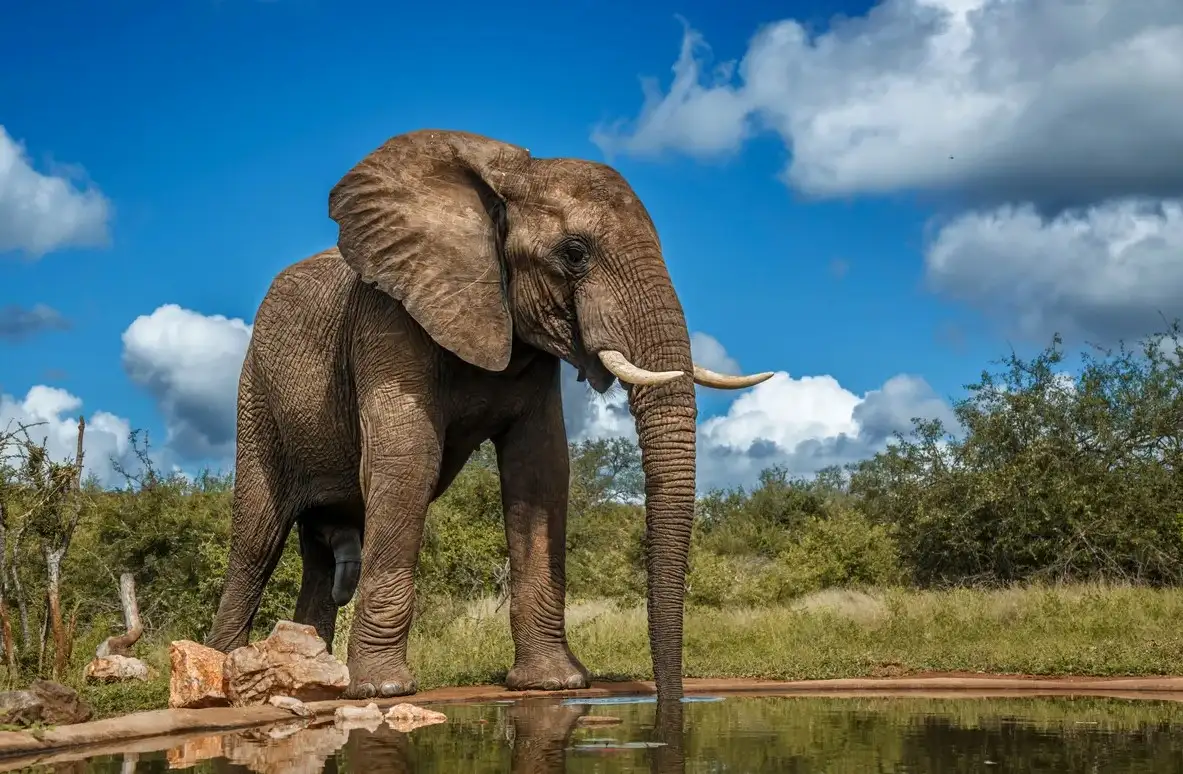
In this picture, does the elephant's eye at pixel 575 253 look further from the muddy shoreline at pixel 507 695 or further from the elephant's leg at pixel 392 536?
the muddy shoreline at pixel 507 695

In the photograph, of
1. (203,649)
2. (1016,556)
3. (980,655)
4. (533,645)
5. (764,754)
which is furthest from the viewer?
(1016,556)

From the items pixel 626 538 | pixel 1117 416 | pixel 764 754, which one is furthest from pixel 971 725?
pixel 626 538

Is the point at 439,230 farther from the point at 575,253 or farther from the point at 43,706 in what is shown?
the point at 43,706

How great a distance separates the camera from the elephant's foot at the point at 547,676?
10148 millimetres

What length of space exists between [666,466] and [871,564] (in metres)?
13.3

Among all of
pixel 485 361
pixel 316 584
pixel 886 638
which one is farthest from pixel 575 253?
pixel 886 638

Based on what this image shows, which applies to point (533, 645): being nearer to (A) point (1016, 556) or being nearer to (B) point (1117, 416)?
(A) point (1016, 556)

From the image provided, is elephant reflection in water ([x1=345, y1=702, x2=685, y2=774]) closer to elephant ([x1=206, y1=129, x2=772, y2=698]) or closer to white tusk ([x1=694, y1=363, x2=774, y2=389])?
elephant ([x1=206, y1=129, x2=772, y2=698])

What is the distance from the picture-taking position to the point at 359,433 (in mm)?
10719

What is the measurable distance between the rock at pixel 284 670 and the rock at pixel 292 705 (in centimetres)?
25

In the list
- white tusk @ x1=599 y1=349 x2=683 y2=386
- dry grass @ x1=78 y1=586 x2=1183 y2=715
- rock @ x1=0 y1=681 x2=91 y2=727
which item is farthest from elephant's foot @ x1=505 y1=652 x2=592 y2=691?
rock @ x1=0 y1=681 x2=91 y2=727

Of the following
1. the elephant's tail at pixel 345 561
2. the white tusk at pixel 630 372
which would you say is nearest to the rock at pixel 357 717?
the white tusk at pixel 630 372

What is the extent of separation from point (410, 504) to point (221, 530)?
10497mm

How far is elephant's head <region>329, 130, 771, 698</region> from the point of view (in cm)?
873
